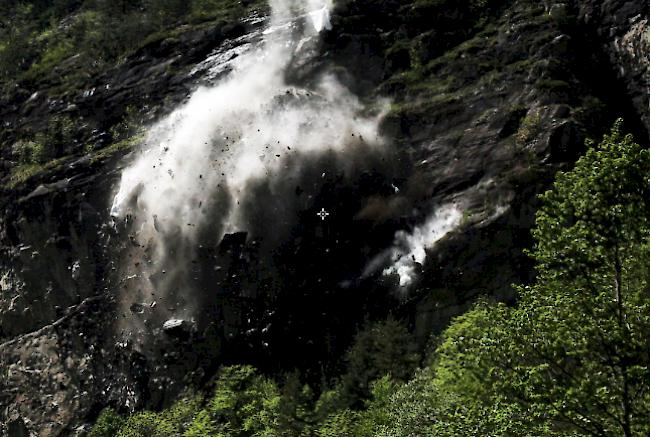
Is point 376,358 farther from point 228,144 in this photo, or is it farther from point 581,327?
point 581,327

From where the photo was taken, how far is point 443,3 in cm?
4566

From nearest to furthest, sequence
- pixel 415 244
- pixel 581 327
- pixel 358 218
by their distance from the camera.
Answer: pixel 581 327
pixel 415 244
pixel 358 218

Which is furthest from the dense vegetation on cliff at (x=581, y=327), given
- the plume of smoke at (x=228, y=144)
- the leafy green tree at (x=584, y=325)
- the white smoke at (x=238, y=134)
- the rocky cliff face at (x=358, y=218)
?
the white smoke at (x=238, y=134)

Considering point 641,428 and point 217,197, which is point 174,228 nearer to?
point 217,197

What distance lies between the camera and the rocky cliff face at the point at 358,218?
33906 millimetres

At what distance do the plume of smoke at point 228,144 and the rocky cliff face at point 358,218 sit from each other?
1.21m

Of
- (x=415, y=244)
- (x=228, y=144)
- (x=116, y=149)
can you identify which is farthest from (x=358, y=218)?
(x=116, y=149)

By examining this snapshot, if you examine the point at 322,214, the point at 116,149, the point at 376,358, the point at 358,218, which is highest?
the point at 116,149

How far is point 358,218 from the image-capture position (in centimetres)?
3612

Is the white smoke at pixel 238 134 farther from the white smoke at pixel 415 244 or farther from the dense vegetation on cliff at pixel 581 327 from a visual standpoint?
the dense vegetation on cliff at pixel 581 327

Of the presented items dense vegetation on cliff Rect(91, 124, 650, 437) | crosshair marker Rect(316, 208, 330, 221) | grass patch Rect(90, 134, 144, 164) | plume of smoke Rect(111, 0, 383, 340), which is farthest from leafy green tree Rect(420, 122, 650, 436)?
grass patch Rect(90, 134, 144, 164)

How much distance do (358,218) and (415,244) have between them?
10.8 ft

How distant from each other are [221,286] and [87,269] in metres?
9.77

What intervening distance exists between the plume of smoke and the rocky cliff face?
1.21 meters
